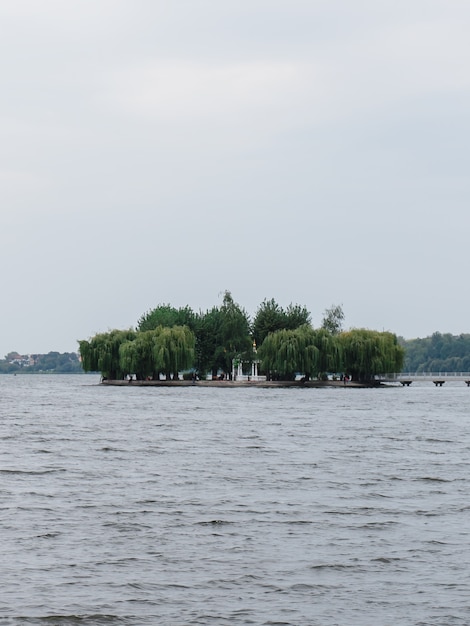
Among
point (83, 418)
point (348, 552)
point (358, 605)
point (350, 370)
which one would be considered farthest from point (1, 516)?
point (350, 370)

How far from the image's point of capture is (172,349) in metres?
123

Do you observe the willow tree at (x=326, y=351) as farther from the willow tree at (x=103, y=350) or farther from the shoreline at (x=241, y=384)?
the willow tree at (x=103, y=350)

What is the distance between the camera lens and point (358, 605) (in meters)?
15.0

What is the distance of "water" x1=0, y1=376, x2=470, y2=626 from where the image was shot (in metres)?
14.9

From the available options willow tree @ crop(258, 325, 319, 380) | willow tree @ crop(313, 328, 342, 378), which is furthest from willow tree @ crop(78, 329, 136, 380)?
willow tree @ crop(313, 328, 342, 378)

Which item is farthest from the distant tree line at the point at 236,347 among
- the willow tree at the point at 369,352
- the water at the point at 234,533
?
the water at the point at 234,533

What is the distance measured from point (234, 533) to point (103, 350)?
356 ft

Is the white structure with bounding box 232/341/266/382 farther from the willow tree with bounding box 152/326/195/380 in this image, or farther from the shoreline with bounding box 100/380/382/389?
the willow tree with bounding box 152/326/195/380

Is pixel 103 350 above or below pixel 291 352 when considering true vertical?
above

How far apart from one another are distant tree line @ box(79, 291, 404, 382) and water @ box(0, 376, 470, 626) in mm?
74120

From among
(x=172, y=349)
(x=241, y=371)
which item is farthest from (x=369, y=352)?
(x=241, y=371)

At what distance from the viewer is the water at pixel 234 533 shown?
14.9 meters

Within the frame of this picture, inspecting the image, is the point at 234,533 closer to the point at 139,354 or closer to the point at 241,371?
the point at 139,354

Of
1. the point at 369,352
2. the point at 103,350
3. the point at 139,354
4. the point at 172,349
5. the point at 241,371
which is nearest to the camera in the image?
the point at 369,352
